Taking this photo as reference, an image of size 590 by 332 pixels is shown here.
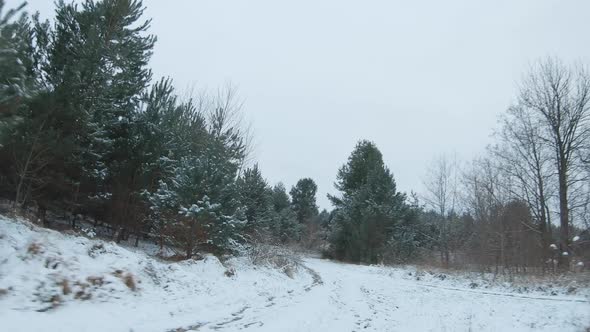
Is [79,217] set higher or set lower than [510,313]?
higher

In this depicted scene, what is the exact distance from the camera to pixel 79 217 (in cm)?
2128

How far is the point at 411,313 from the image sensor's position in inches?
466

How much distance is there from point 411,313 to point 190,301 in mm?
6622

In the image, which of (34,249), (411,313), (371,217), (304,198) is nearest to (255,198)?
(371,217)

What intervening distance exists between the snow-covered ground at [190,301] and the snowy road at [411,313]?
0.03 metres

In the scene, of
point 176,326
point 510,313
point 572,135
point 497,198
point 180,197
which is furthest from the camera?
point 497,198

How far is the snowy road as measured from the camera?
8602 mm

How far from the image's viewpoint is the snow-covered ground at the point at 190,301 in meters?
6.57

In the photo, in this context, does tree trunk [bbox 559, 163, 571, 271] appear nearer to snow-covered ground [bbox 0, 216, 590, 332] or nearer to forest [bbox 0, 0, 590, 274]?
forest [bbox 0, 0, 590, 274]

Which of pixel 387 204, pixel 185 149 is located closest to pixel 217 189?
pixel 185 149

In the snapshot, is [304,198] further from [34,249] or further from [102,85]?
[34,249]

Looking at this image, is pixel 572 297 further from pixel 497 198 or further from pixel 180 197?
pixel 497 198

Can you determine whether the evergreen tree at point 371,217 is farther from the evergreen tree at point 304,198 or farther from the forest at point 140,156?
the evergreen tree at point 304,198

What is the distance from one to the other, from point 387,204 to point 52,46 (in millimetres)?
34239
